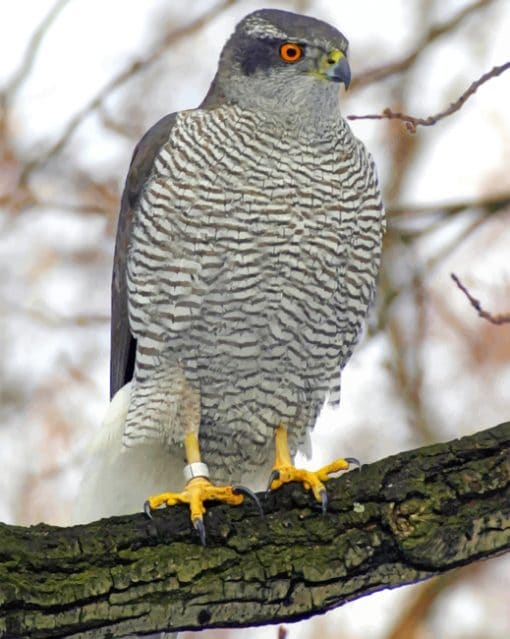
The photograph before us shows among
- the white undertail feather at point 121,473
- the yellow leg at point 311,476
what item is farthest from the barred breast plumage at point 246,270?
the yellow leg at point 311,476

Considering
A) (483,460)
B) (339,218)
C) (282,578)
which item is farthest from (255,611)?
(339,218)

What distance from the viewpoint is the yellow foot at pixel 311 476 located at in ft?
14.5

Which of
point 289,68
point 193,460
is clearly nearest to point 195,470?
point 193,460

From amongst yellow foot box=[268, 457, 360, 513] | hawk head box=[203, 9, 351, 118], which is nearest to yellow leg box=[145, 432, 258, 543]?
yellow foot box=[268, 457, 360, 513]

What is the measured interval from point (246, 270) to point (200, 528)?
3.95 ft

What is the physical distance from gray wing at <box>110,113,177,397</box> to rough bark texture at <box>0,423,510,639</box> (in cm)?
129

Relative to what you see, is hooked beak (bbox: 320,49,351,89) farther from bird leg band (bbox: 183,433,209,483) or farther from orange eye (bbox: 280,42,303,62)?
bird leg band (bbox: 183,433,209,483)

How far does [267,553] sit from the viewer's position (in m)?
4.11

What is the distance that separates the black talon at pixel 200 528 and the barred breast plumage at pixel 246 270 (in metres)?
0.98

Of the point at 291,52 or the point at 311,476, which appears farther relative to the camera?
the point at 291,52

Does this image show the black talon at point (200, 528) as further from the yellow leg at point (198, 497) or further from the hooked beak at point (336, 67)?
the hooked beak at point (336, 67)

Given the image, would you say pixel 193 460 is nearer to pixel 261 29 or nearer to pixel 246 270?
pixel 246 270

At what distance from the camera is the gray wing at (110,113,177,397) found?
5289 mm

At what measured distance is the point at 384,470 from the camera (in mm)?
4234
